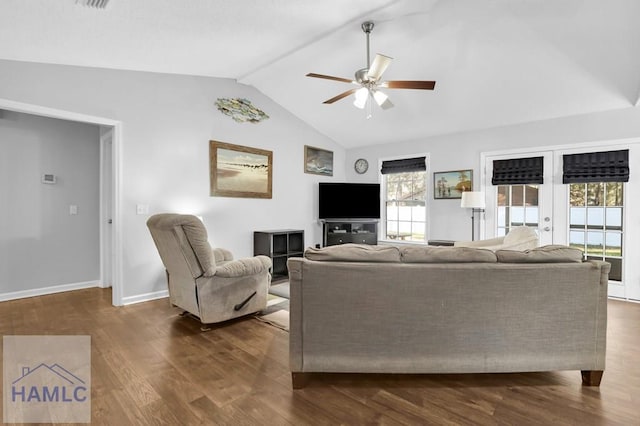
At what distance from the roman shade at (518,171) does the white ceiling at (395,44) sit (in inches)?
23.3

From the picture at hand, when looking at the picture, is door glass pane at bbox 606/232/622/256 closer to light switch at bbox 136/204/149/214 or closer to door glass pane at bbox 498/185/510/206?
door glass pane at bbox 498/185/510/206

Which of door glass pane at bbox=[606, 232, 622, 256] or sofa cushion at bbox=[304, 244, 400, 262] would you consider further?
door glass pane at bbox=[606, 232, 622, 256]

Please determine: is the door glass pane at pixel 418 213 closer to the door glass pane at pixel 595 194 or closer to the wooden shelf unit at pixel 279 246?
the wooden shelf unit at pixel 279 246

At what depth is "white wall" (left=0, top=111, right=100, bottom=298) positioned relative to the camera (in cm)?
376

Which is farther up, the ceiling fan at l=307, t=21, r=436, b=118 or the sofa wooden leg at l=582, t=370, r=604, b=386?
the ceiling fan at l=307, t=21, r=436, b=118

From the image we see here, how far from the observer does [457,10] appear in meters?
3.08

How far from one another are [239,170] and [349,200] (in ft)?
7.18

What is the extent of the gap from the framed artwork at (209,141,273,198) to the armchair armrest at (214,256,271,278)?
1.84 m

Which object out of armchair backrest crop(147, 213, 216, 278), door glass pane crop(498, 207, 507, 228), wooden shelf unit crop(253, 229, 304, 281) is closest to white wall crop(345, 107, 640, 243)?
door glass pane crop(498, 207, 507, 228)

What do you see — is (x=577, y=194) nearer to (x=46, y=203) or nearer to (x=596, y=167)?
(x=596, y=167)

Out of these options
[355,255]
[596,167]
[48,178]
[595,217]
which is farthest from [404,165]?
[48,178]

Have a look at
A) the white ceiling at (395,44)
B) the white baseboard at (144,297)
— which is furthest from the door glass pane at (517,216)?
the white baseboard at (144,297)

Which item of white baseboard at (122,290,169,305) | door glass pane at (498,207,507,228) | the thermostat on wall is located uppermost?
the thermostat on wall

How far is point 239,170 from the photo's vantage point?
492 cm
